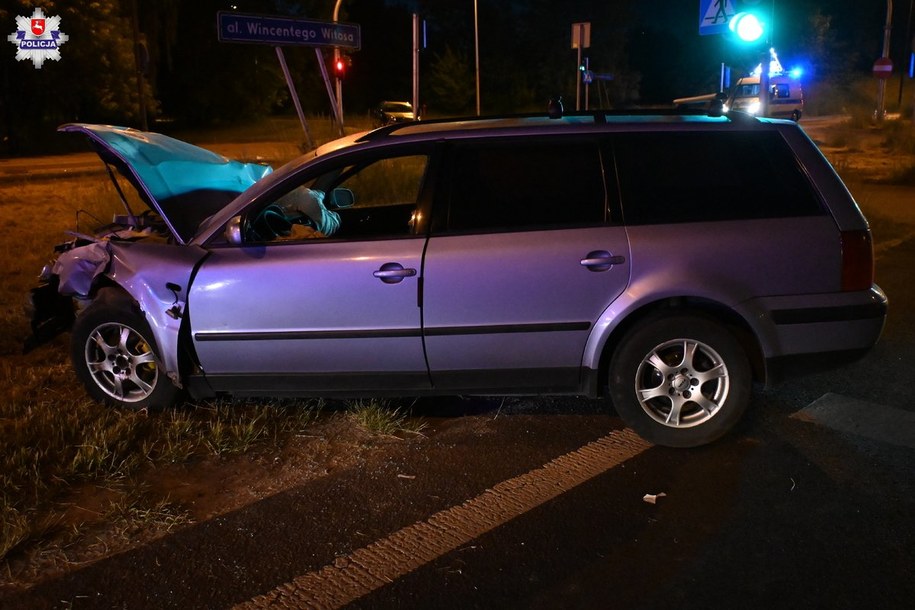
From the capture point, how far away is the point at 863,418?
15.4 ft

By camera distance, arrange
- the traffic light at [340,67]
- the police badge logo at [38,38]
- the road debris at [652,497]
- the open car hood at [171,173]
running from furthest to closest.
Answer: the police badge logo at [38,38] → the traffic light at [340,67] → the open car hood at [171,173] → the road debris at [652,497]

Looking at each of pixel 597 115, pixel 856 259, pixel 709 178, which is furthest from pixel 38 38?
pixel 856 259

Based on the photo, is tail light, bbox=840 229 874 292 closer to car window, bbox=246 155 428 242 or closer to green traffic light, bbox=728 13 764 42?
car window, bbox=246 155 428 242

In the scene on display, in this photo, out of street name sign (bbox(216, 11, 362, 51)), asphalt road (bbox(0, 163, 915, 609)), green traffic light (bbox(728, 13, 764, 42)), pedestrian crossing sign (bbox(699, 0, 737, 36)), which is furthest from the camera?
pedestrian crossing sign (bbox(699, 0, 737, 36))

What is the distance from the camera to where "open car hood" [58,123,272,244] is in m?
4.88

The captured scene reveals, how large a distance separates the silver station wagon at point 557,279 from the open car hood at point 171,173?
1.59 ft

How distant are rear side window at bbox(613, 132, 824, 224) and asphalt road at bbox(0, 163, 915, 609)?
1216mm

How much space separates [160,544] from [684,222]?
2872 mm

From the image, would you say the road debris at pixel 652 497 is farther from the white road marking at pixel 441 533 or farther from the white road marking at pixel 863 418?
the white road marking at pixel 863 418

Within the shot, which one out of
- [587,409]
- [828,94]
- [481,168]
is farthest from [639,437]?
[828,94]

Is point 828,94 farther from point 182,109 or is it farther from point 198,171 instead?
point 198,171

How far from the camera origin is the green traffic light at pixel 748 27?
10.2 metres

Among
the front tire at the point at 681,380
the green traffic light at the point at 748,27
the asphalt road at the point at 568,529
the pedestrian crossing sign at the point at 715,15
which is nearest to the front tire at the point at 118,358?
the asphalt road at the point at 568,529

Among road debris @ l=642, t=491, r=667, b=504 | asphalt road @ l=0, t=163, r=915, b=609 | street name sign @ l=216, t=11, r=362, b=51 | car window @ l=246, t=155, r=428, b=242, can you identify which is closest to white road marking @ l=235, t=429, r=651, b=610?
asphalt road @ l=0, t=163, r=915, b=609
